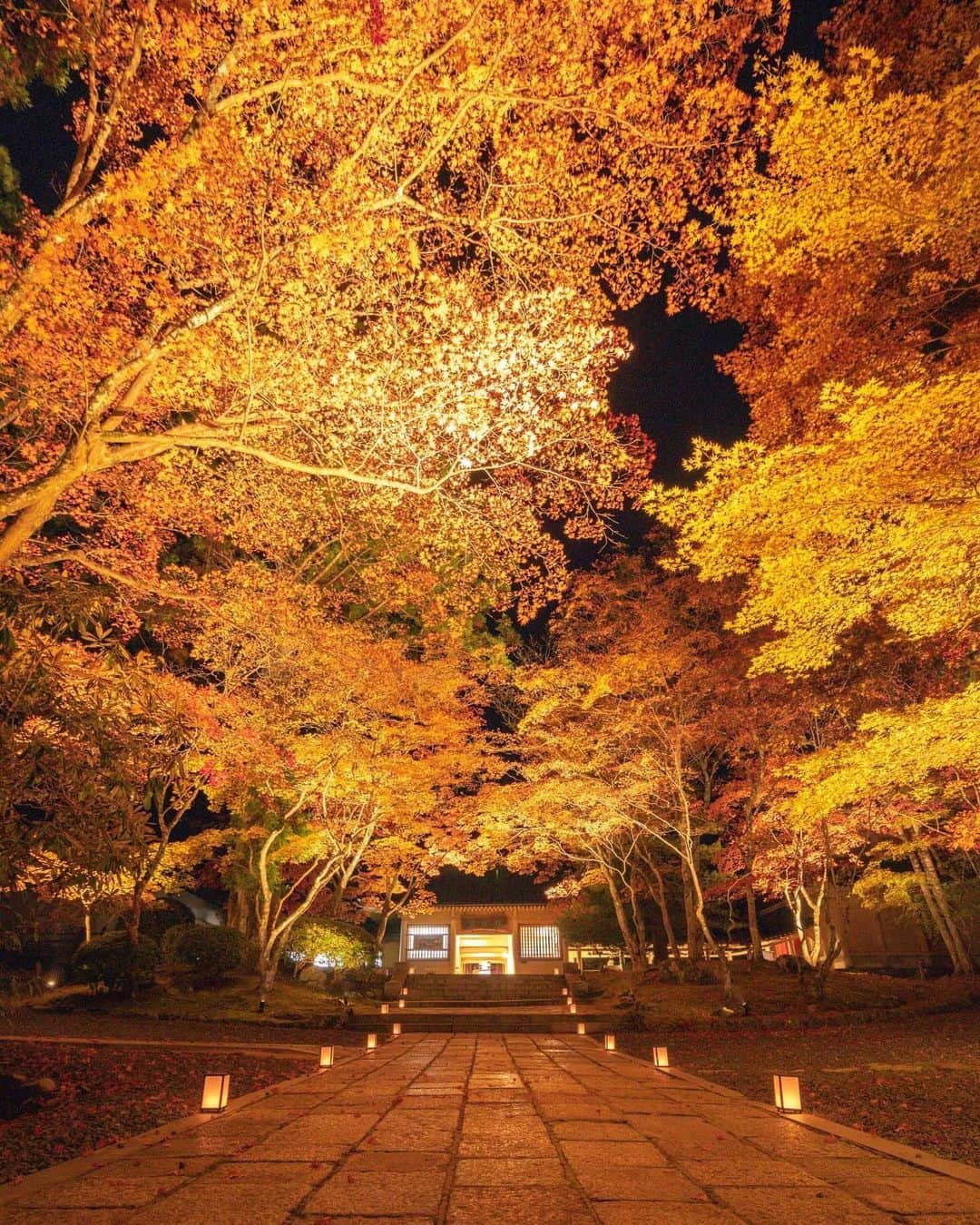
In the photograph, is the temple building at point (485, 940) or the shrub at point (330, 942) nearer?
the shrub at point (330, 942)

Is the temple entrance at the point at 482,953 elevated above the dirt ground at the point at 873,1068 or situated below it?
above

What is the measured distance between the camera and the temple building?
26.4 meters

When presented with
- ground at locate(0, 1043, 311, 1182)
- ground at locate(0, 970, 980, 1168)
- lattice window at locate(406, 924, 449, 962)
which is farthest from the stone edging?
lattice window at locate(406, 924, 449, 962)

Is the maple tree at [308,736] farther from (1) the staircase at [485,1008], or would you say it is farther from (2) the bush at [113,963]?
(1) the staircase at [485,1008]

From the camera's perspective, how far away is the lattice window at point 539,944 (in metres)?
26.4

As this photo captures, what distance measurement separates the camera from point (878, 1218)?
2.82 meters

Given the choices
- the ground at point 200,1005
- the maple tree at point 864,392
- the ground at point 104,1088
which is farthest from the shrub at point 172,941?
the maple tree at point 864,392

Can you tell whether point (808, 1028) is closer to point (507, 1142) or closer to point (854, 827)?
point (854, 827)

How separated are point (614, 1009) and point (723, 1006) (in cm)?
245

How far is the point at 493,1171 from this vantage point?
11.2 ft

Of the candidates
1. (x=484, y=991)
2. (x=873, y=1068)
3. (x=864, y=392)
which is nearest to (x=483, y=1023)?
(x=484, y=991)

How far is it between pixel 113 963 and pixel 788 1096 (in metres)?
12.3

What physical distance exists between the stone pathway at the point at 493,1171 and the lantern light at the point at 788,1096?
123mm

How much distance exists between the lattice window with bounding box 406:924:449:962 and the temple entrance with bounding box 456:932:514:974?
1.73ft
